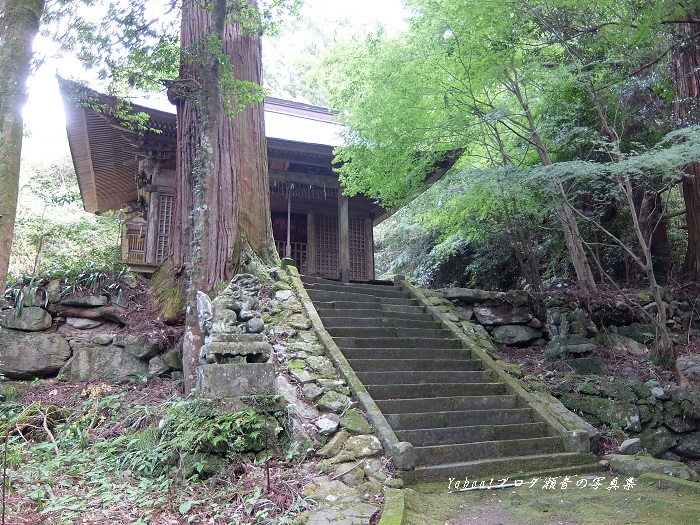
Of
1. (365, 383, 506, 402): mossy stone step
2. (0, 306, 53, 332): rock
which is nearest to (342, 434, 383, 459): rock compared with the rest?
(365, 383, 506, 402): mossy stone step

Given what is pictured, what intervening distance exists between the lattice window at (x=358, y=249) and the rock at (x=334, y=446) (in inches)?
324

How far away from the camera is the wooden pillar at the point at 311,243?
41.2 ft

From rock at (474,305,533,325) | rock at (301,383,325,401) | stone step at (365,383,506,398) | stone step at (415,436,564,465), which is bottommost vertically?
stone step at (415,436,564,465)

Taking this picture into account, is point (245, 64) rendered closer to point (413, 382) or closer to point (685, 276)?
point (413, 382)

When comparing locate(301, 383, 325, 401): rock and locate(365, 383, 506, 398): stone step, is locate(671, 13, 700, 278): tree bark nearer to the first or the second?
locate(365, 383, 506, 398): stone step

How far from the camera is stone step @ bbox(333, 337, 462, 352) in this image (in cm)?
642

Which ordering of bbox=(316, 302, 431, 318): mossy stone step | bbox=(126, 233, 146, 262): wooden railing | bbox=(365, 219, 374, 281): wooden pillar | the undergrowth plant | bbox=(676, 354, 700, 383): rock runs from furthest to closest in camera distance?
bbox=(365, 219, 374, 281): wooden pillar → bbox=(126, 233, 146, 262): wooden railing → bbox=(676, 354, 700, 383): rock → bbox=(316, 302, 431, 318): mossy stone step → the undergrowth plant

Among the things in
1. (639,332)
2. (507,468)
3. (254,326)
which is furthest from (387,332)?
(639,332)

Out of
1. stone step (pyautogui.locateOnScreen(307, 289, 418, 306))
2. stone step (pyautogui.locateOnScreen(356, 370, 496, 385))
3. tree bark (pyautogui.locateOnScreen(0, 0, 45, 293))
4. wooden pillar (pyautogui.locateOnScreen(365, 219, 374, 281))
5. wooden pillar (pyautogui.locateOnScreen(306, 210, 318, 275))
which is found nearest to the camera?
tree bark (pyautogui.locateOnScreen(0, 0, 45, 293))

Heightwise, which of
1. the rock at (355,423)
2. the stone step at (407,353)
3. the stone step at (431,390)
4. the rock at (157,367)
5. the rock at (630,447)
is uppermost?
the stone step at (407,353)

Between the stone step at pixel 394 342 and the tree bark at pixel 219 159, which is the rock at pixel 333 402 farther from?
the tree bark at pixel 219 159

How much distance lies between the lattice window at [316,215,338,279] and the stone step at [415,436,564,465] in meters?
8.01

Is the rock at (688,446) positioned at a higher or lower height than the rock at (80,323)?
lower

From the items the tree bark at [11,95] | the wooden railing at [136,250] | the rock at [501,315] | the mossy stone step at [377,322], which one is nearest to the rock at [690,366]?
the rock at [501,315]
